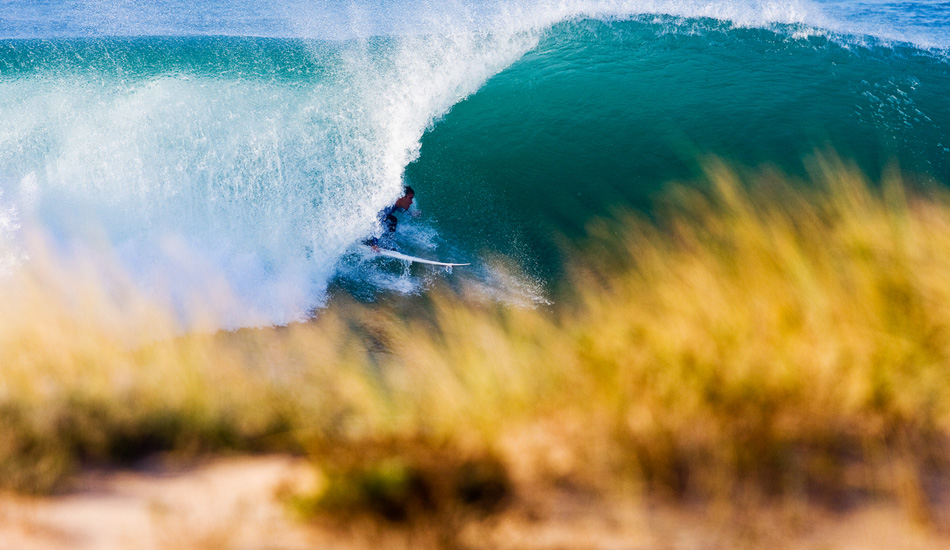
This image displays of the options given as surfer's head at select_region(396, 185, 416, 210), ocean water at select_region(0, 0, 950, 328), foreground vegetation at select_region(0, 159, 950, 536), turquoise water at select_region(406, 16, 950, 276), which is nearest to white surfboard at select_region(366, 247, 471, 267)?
ocean water at select_region(0, 0, 950, 328)

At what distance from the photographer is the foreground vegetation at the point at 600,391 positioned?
2.08 metres

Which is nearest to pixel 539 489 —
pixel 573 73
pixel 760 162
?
pixel 760 162

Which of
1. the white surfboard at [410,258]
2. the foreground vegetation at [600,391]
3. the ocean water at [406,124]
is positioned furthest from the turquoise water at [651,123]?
the foreground vegetation at [600,391]

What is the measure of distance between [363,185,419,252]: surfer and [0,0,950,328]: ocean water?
141mm

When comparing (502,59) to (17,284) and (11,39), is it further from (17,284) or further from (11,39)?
(11,39)

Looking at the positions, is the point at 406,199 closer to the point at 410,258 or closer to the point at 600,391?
the point at 410,258

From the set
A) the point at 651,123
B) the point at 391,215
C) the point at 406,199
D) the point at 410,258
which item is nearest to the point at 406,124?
the point at 406,199

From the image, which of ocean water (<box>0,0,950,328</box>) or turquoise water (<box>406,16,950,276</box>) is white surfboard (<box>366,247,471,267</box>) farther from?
turquoise water (<box>406,16,950,276</box>)

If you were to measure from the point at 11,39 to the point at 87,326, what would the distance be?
798 centimetres

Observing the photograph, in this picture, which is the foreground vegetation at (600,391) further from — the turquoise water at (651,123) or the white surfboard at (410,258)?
the turquoise water at (651,123)

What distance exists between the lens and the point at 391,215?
555 cm

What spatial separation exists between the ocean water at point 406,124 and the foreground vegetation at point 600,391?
6.51 ft

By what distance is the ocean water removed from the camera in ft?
18.5

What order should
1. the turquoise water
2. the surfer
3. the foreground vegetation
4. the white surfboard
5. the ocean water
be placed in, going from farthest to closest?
the turquoise water < the ocean water < the surfer < the white surfboard < the foreground vegetation
